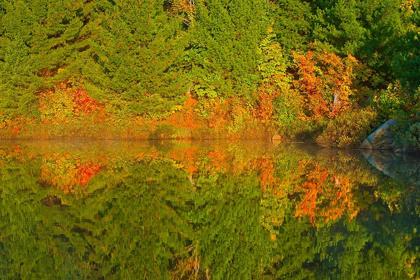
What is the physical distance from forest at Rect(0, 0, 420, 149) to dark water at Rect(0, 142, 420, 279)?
16008mm

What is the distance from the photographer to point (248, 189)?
10.6m

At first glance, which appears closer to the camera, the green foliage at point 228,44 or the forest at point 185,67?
the forest at point 185,67

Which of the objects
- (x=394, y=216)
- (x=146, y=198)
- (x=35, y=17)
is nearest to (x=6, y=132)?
(x=35, y=17)

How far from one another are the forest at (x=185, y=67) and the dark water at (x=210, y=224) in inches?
630

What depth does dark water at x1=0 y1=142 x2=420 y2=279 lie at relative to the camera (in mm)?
5555

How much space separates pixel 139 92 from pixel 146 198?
21563 millimetres

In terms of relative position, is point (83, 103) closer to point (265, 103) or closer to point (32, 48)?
point (32, 48)

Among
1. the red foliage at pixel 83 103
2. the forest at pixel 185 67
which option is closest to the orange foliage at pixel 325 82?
the forest at pixel 185 67

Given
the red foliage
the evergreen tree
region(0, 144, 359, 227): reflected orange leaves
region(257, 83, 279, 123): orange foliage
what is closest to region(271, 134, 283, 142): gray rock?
region(257, 83, 279, 123): orange foliage

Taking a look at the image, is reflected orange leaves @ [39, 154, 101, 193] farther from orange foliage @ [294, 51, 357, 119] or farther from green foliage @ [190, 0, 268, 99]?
green foliage @ [190, 0, 268, 99]

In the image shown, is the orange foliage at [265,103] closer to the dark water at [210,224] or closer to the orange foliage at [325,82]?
the orange foliage at [325,82]

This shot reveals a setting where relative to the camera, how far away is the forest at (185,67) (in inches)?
1115

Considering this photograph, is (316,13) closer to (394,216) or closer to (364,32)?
(364,32)

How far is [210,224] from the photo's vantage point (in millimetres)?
7574
